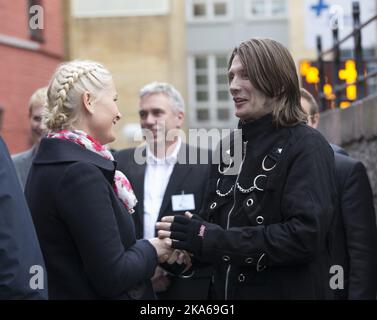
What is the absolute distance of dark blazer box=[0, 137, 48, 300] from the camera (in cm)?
267

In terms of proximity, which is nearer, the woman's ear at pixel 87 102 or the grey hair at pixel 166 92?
the woman's ear at pixel 87 102

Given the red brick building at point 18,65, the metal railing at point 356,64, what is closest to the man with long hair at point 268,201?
the metal railing at point 356,64

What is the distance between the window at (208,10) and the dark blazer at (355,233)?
2728 cm

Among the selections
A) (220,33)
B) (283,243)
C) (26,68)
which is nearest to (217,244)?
(283,243)

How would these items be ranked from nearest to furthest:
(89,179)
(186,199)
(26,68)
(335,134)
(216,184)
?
(89,179), (216,184), (186,199), (335,134), (26,68)

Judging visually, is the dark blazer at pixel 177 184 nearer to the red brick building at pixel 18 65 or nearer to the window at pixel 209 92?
the red brick building at pixel 18 65

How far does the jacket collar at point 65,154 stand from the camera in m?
3.20

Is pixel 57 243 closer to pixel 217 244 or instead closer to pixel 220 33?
pixel 217 244

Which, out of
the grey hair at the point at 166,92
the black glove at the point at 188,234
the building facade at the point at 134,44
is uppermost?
the building facade at the point at 134,44

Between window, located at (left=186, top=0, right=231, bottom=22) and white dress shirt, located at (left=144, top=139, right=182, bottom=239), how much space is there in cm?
2614

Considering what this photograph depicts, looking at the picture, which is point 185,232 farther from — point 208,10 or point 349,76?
point 208,10

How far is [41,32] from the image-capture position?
20.7m
